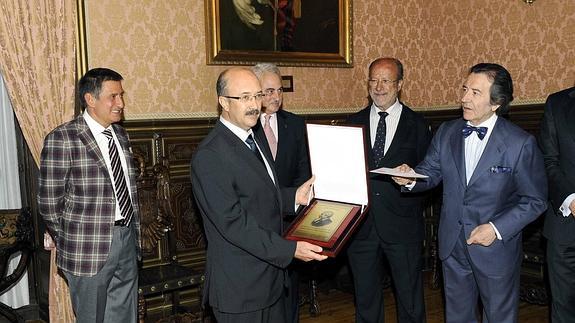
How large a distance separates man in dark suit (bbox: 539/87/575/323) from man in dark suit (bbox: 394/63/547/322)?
0.34 metres

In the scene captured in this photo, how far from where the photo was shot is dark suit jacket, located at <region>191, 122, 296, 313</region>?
261cm

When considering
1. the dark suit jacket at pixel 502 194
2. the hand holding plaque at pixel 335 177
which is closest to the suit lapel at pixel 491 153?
the dark suit jacket at pixel 502 194

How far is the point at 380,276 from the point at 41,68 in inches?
111

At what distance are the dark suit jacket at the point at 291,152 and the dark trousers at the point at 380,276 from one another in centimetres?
61

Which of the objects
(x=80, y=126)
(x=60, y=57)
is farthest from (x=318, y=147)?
(x=60, y=57)

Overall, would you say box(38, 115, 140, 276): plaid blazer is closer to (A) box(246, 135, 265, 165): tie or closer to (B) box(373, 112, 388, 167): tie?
(A) box(246, 135, 265, 165): tie

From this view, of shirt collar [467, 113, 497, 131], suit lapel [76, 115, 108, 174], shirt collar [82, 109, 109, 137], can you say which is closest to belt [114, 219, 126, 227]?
suit lapel [76, 115, 108, 174]

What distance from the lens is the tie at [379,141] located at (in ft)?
13.1

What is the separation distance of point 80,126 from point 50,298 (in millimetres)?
1594

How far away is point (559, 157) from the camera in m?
3.45

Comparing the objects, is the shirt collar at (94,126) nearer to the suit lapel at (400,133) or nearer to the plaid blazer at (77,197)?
the plaid blazer at (77,197)

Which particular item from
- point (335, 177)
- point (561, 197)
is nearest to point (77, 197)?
point (335, 177)

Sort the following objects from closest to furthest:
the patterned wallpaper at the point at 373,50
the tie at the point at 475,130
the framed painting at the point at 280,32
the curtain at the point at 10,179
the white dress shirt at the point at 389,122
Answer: the tie at the point at 475,130
the white dress shirt at the point at 389,122
the patterned wallpaper at the point at 373,50
the curtain at the point at 10,179
the framed painting at the point at 280,32

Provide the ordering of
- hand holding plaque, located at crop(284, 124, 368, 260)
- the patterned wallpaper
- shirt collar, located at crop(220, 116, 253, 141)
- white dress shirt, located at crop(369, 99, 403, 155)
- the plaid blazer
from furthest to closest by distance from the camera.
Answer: the patterned wallpaper → white dress shirt, located at crop(369, 99, 403, 155) → the plaid blazer → hand holding plaque, located at crop(284, 124, 368, 260) → shirt collar, located at crop(220, 116, 253, 141)
